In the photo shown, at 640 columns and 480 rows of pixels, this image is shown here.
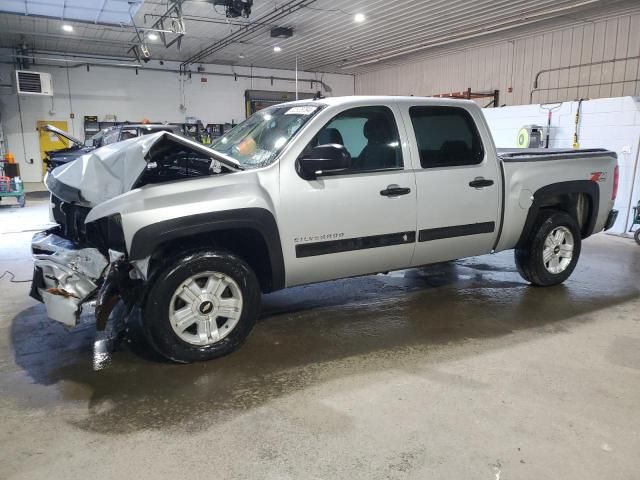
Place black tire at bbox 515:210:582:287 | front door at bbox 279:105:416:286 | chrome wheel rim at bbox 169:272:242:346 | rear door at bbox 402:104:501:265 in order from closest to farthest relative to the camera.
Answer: chrome wheel rim at bbox 169:272:242:346, front door at bbox 279:105:416:286, rear door at bbox 402:104:501:265, black tire at bbox 515:210:582:287

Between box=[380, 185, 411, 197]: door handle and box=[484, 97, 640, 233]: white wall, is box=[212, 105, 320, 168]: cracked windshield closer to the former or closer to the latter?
box=[380, 185, 411, 197]: door handle

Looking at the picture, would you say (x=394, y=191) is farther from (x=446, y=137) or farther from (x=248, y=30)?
(x=248, y=30)

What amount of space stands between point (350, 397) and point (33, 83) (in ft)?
49.9

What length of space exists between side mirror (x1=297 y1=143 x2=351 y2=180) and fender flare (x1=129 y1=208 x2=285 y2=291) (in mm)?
401

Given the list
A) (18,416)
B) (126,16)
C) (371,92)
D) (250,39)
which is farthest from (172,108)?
(18,416)

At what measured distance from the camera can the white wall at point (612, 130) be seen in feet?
25.9

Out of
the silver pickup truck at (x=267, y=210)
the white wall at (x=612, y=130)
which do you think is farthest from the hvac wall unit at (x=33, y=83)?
the white wall at (x=612, y=130)

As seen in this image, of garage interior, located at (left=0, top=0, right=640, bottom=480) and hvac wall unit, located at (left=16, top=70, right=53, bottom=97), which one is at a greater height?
hvac wall unit, located at (left=16, top=70, right=53, bottom=97)

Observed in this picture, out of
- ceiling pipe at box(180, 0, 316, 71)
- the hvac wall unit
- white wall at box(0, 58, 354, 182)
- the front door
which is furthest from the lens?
white wall at box(0, 58, 354, 182)

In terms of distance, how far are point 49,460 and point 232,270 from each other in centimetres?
143

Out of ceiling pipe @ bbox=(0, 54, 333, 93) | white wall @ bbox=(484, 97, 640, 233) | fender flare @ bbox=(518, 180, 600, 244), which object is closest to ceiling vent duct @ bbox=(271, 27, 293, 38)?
ceiling pipe @ bbox=(0, 54, 333, 93)

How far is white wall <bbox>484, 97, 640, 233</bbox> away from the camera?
7887 mm

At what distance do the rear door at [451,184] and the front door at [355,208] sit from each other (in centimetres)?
14

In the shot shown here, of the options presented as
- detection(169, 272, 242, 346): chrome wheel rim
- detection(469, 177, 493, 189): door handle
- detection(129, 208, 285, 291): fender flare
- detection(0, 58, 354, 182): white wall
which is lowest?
detection(169, 272, 242, 346): chrome wheel rim
